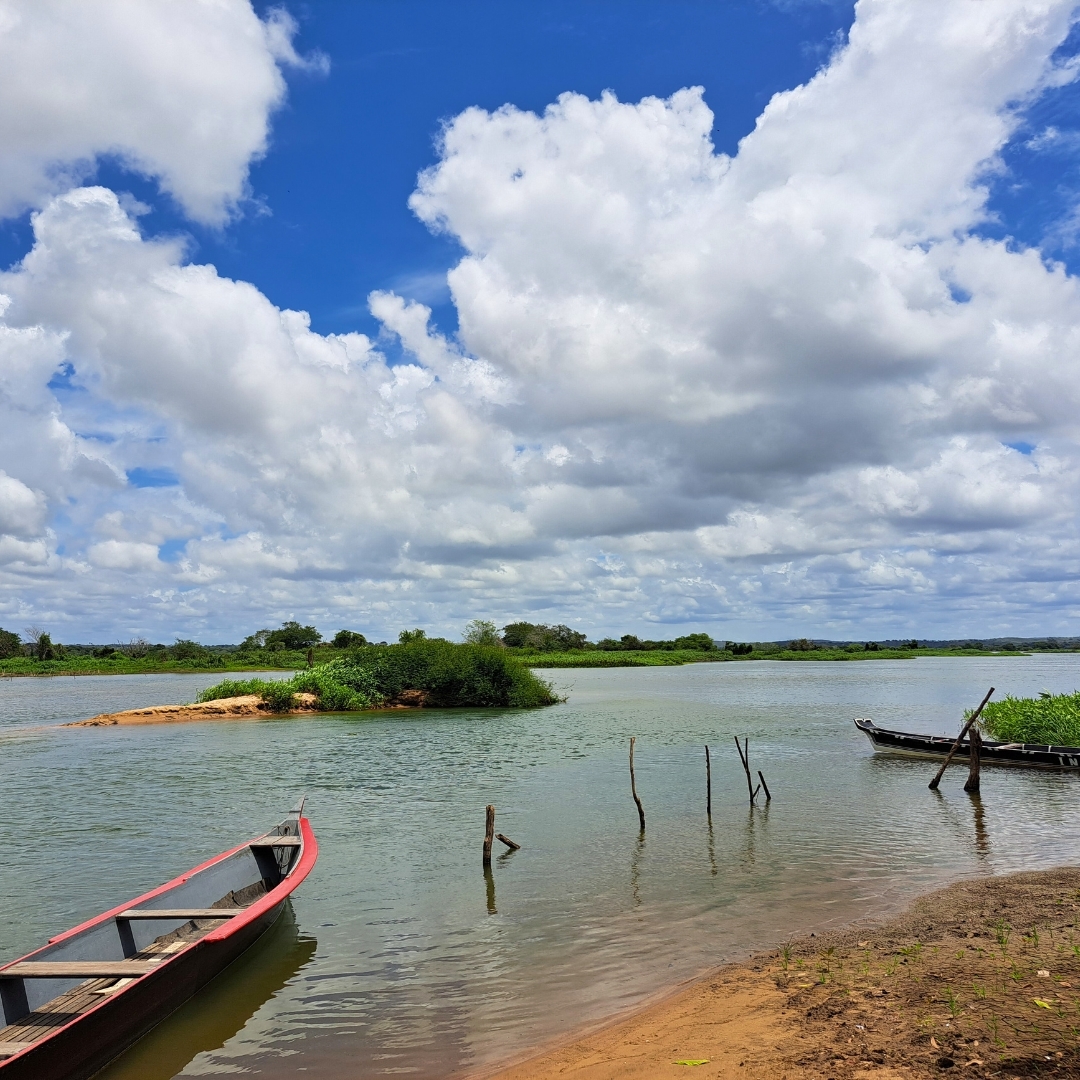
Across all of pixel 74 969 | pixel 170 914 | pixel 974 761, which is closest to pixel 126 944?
pixel 170 914

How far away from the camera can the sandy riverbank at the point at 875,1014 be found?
21.6ft

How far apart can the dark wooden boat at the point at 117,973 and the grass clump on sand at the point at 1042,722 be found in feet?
97.5

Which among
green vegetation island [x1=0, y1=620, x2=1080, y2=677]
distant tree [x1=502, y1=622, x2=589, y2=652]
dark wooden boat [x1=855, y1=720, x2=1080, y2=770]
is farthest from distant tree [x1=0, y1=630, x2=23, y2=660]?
dark wooden boat [x1=855, y1=720, x2=1080, y2=770]

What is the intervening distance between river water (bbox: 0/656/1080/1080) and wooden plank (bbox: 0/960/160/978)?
0.85 metres

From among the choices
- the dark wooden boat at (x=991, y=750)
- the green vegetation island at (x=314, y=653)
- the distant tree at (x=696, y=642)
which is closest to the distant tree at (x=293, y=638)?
the green vegetation island at (x=314, y=653)

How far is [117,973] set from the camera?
8.80 meters

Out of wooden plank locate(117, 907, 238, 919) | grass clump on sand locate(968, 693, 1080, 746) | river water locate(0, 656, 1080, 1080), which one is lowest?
river water locate(0, 656, 1080, 1080)

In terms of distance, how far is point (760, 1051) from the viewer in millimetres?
7238

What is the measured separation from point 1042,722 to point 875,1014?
95.4 feet

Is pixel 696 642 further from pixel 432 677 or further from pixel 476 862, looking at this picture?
pixel 476 862

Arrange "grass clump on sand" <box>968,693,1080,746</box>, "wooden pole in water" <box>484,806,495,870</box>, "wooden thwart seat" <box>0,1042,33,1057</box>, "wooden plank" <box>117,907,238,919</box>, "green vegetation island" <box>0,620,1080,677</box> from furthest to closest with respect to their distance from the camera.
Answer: "green vegetation island" <box>0,620,1080,677</box>
"grass clump on sand" <box>968,693,1080,746</box>
"wooden pole in water" <box>484,806,495,870</box>
"wooden plank" <box>117,907,238,919</box>
"wooden thwart seat" <box>0,1042,33,1057</box>

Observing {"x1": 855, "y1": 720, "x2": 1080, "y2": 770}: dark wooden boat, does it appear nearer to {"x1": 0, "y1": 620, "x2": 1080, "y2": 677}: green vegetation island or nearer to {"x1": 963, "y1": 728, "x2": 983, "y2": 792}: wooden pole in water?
{"x1": 963, "y1": 728, "x2": 983, "y2": 792}: wooden pole in water

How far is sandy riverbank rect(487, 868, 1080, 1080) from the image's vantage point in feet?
21.6

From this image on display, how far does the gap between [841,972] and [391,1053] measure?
509cm
